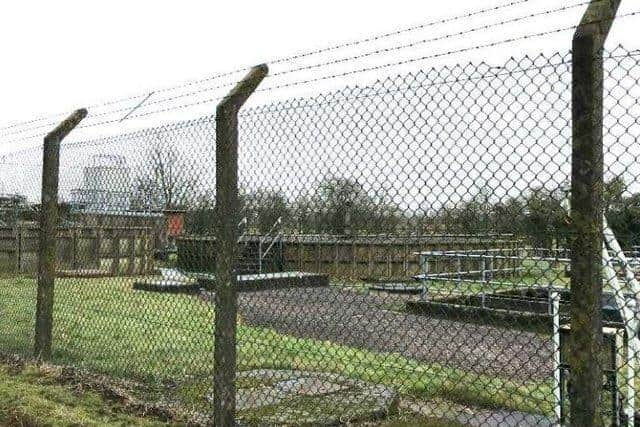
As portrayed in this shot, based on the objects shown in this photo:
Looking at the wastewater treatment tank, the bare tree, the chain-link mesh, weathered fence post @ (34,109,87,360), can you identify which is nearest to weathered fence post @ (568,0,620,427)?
the chain-link mesh

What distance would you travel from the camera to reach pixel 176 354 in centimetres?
648

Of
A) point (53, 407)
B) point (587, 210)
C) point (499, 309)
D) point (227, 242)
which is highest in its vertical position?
point (587, 210)

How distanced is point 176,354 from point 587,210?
189 inches

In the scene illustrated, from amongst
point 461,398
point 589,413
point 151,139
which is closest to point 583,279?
point 589,413

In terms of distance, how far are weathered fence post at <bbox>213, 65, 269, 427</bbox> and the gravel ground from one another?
25.0 inches

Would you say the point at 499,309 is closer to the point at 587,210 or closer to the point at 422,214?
the point at 422,214

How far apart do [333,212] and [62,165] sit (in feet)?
10.8

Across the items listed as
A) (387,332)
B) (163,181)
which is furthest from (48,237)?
(387,332)

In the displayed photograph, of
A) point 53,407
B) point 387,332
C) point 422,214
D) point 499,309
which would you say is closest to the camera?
point 422,214

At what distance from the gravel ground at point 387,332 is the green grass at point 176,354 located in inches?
7.8

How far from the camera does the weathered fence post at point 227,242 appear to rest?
3.99 meters

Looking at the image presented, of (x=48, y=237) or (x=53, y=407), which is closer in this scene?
(x=53, y=407)

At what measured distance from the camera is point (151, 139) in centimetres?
503

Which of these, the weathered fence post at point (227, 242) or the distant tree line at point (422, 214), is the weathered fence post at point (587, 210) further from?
the weathered fence post at point (227, 242)
